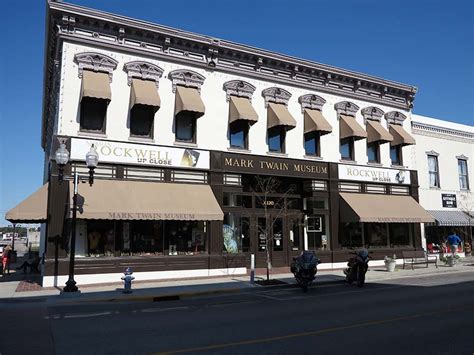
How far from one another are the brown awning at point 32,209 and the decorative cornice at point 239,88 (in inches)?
377

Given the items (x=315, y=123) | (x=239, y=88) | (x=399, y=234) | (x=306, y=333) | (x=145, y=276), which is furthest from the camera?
(x=399, y=234)

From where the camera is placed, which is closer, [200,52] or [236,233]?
[200,52]

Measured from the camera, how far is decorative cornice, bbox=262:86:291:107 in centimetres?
2278

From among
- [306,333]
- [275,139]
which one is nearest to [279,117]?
[275,139]

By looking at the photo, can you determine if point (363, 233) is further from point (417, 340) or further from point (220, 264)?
point (417, 340)

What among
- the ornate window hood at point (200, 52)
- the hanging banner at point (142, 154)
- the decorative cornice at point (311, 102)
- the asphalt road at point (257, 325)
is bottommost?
the asphalt road at point (257, 325)

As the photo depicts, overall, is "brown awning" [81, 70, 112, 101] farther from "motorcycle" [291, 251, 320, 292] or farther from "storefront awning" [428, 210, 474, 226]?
"storefront awning" [428, 210, 474, 226]

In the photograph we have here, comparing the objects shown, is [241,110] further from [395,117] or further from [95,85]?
[395,117]

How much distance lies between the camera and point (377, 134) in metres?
25.4

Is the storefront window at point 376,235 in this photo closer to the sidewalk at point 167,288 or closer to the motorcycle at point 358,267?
the sidewalk at point 167,288

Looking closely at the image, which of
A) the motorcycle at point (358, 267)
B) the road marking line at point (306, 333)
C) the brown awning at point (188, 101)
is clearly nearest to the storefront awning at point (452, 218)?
the motorcycle at point (358, 267)

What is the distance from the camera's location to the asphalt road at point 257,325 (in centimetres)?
752

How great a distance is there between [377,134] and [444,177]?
26.5 ft

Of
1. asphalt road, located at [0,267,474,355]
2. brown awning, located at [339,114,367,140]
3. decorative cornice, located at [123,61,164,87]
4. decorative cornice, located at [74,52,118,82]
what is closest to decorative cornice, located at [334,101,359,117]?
brown awning, located at [339,114,367,140]
